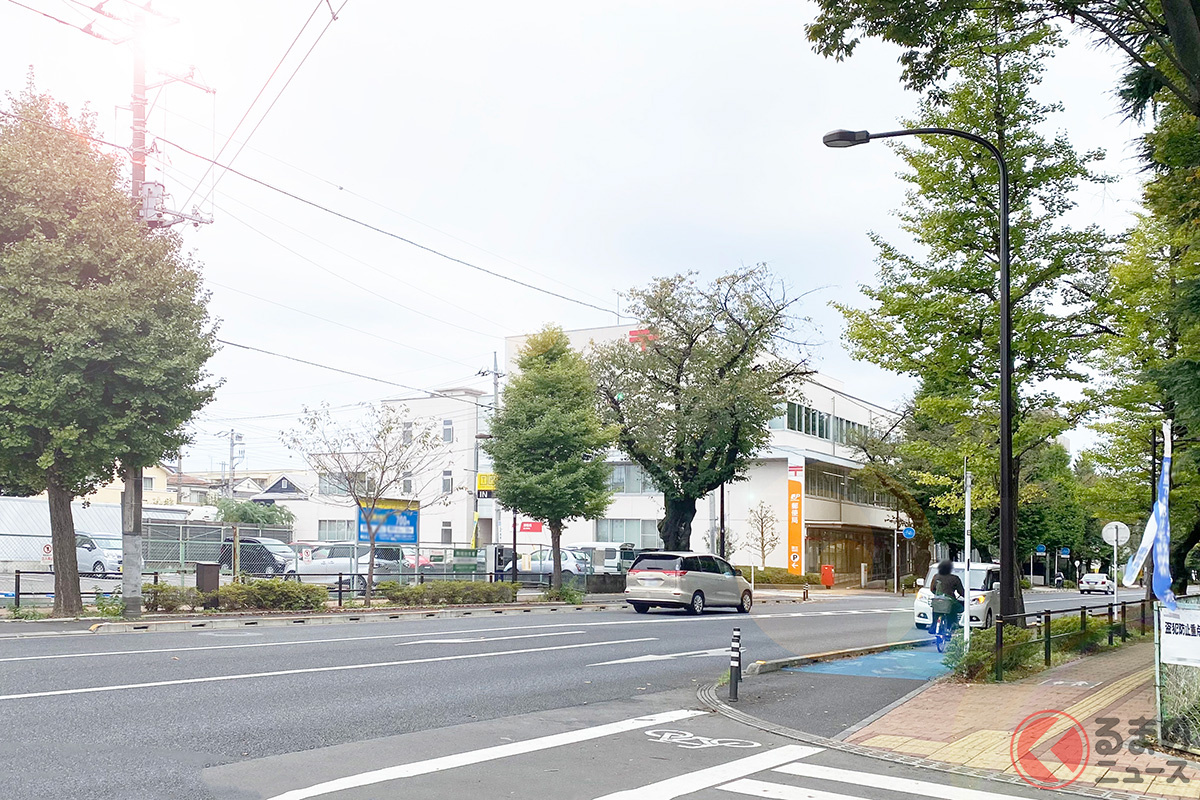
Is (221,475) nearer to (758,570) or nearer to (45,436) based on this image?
(758,570)

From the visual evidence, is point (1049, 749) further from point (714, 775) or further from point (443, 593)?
point (443, 593)

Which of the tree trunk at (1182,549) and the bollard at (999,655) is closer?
the bollard at (999,655)

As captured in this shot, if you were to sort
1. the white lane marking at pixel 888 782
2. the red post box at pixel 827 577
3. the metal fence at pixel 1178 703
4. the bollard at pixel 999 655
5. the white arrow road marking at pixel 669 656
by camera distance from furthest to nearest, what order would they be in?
the red post box at pixel 827 577 → the white arrow road marking at pixel 669 656 → the bollard at pixel 999 655 → the metal fence at pixel 1178 703 → the white lane marking at pixel 888 782

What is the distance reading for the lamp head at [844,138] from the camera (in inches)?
565

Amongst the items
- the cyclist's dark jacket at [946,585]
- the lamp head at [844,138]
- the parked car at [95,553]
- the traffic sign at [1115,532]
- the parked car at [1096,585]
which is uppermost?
the lamp head at [844,138]

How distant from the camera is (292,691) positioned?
38.5 ft

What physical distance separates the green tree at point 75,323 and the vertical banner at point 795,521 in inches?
1526

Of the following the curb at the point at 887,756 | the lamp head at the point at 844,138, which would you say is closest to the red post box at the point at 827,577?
the lamp head at the point at 844,138

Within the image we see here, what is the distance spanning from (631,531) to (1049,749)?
52.8m

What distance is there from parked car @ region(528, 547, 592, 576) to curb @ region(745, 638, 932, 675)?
23.0 m

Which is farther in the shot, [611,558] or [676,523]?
[611,558]

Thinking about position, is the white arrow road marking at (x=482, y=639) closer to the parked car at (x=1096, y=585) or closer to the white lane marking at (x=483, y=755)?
the white lane marking at (x=483, y=755)

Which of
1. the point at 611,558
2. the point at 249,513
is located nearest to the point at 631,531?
the point at 611,558

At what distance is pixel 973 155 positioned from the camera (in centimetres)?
1919
